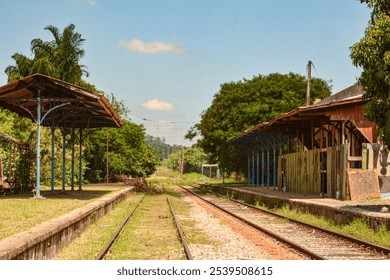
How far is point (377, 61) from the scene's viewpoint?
1348 centimetres

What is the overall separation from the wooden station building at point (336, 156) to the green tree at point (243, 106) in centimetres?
1345

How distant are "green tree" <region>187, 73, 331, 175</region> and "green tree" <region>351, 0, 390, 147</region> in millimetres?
32998

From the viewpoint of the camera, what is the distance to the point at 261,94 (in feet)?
163

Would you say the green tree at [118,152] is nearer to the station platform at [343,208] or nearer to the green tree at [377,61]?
the station platform at [343,208]

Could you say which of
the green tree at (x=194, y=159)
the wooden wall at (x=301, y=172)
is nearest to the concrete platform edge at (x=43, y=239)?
the wooden wall at (x=301, y=172)

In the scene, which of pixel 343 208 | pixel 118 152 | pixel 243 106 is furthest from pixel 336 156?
pixel 118 152

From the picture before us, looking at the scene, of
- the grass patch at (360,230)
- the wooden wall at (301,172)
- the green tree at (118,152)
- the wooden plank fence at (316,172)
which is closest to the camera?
the grass patch at (360,230)

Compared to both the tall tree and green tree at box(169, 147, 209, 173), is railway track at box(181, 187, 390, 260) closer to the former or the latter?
the tall tree

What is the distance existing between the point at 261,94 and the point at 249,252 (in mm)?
38973

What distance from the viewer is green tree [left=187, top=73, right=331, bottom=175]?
4784 cm

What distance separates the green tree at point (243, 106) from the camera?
47.8m

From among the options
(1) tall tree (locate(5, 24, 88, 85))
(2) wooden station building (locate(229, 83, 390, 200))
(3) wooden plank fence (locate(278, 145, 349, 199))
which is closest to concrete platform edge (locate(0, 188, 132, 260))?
(2) wooden station building (locate(229, 83, 390, 200))

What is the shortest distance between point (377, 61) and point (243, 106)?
34811 mm

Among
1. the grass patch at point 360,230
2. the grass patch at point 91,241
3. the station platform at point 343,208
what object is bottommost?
the grass patch at point 91,241
